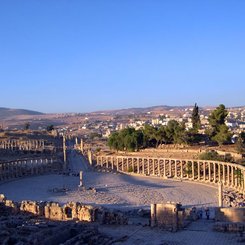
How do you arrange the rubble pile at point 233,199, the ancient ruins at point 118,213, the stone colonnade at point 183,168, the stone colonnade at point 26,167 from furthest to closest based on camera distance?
the stone colonnade at point 26,167 → the stone colonnade at point 183,168 → the rubble pile at point 233,199 → the ancient ruins at point 118,213

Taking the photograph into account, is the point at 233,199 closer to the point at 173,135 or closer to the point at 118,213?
the point at 118,213

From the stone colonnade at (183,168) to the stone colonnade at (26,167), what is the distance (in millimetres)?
7345

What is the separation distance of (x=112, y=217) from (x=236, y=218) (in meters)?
7.96

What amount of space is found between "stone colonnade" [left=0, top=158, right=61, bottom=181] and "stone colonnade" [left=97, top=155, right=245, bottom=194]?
7.35 meters

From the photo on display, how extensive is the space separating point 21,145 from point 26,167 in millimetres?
27868

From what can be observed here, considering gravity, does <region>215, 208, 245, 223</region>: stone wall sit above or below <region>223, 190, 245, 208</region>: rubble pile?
above

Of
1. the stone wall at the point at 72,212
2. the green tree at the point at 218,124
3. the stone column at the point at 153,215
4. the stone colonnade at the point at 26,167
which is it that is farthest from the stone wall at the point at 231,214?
the stone colonnade at the point at 26,167

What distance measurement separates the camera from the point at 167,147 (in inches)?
2702

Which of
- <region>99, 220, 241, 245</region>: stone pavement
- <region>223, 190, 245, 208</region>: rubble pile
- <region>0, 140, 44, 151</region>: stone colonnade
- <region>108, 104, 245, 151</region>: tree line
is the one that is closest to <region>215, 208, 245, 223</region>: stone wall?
<region>99, 220, 241, 245</region>: stone pavement

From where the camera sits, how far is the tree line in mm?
64875

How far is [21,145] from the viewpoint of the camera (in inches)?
3538

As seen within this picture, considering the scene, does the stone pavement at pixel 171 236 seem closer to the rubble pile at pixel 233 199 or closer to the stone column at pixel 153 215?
the stone column at pixel 153 215

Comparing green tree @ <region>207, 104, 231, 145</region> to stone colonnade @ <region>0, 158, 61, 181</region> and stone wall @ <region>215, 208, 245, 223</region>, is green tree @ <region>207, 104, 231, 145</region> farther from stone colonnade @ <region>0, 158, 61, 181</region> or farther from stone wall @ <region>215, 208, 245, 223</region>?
stone wall @ <region>215, 208, 245, 223</region>

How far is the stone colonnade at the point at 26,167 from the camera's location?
58500 millimetres
